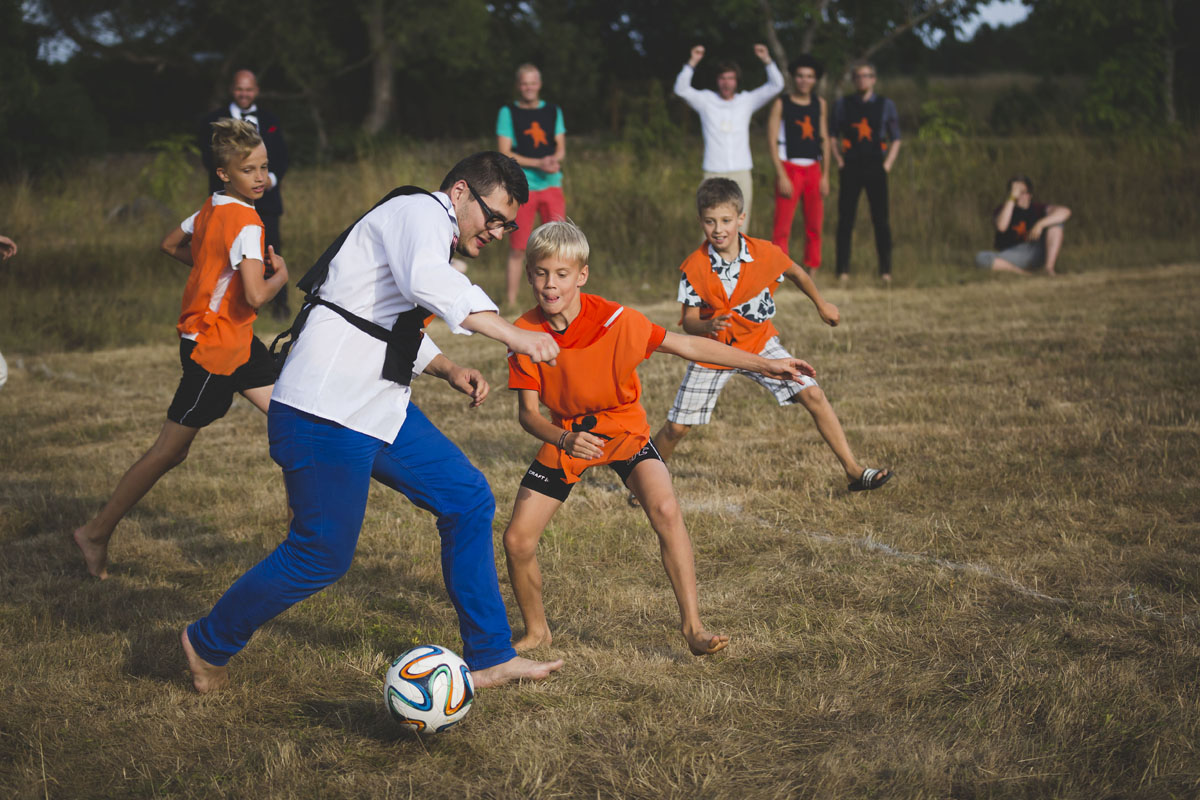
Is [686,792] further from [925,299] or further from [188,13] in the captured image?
[188,13]

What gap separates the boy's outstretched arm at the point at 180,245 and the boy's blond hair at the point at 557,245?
198cm

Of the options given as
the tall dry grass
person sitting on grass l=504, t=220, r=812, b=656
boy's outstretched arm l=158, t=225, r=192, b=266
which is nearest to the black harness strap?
person sitting on grass l=504, t=220, r=812, b=656

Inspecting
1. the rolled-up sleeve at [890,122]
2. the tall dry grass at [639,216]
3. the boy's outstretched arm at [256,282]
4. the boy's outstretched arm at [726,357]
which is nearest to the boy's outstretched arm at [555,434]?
the boy's outstretched arm at [726,357]

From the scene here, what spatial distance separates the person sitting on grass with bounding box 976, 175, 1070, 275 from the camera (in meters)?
13.8

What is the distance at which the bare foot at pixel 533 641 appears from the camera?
4.20 metres

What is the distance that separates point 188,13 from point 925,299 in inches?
1211

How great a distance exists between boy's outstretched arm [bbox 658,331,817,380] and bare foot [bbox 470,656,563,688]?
1203mm

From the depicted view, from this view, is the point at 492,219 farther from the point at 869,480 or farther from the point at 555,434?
the point at 869,480

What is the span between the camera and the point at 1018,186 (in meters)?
14.0

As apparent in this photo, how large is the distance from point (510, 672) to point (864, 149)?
10.0 m

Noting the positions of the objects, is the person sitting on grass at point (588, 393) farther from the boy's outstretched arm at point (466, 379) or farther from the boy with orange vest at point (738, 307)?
the boy with orange vest at point (738, 307)

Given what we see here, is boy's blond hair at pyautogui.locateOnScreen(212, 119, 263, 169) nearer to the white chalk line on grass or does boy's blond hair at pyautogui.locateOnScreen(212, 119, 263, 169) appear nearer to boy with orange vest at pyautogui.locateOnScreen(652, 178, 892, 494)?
boy with orange vest at pyautogui.locateOnScreen(652, 178, 892, 494)

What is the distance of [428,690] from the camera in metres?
3.37

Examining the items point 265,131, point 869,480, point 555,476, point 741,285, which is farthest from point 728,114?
point 555,476
